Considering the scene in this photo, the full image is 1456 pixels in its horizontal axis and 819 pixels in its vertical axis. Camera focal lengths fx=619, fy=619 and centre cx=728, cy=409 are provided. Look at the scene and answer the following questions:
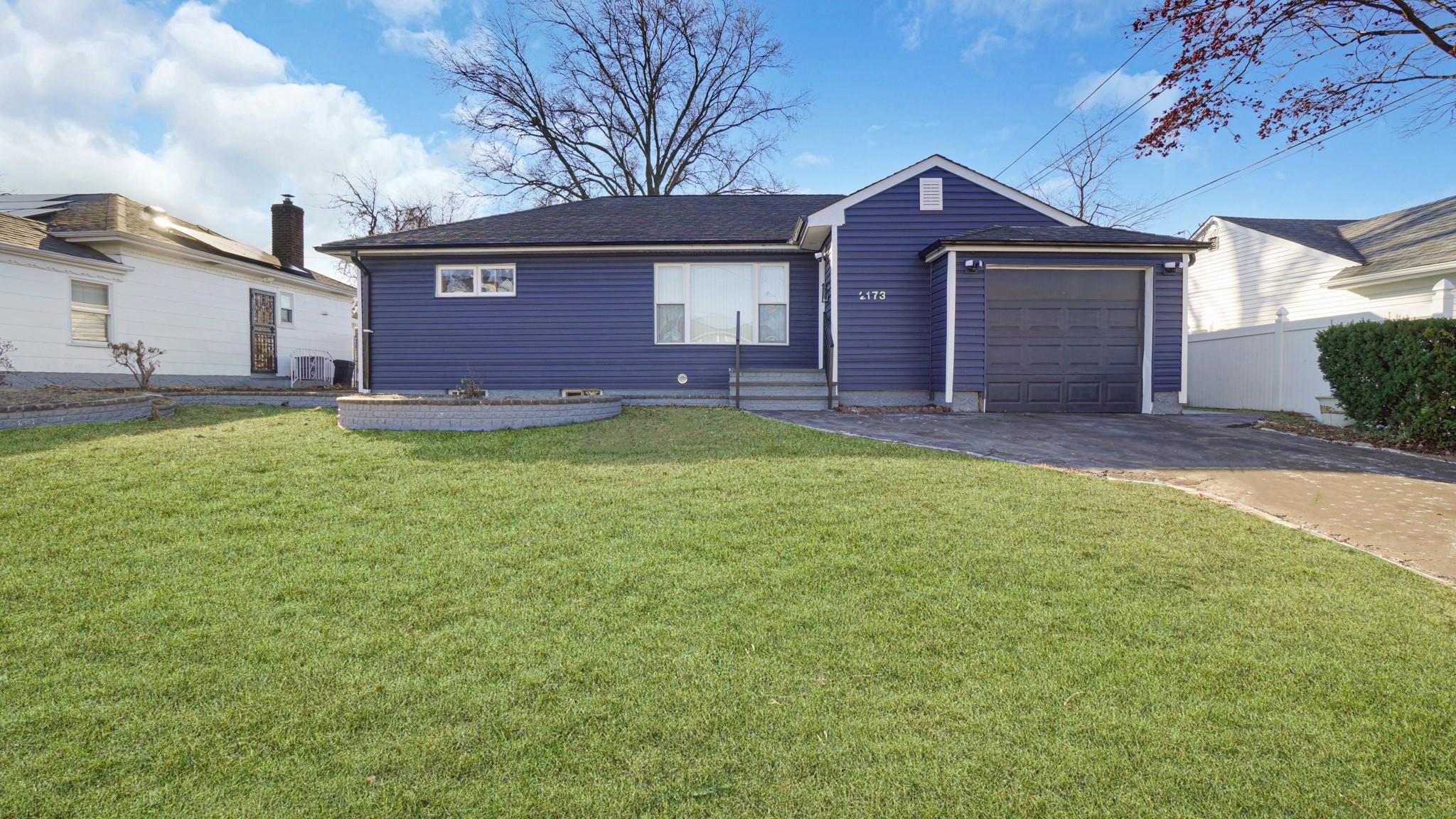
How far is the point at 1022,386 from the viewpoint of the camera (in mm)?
10070

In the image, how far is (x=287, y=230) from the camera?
17.2 metres

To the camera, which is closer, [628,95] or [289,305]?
[289,305]

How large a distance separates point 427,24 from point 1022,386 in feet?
71.9

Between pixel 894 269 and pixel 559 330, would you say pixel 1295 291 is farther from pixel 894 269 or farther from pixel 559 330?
pixel 559 330

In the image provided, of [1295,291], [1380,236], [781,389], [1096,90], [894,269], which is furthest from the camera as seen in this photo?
[1295,291]

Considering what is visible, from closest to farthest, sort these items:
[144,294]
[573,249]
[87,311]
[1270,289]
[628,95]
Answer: [573,249] < [87,311] < [144,294] < [1270,289] < [628,95]

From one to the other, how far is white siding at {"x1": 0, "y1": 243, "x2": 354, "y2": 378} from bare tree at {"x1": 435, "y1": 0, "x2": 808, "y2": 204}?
1024cm

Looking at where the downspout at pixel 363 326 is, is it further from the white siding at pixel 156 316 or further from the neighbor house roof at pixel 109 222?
the white siding at pixel 156 316

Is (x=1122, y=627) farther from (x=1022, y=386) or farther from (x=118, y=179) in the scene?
(x=118, y=179)

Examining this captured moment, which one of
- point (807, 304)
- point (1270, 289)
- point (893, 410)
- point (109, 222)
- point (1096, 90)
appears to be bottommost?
point (893, 410)

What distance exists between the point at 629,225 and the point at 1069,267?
7972 mm

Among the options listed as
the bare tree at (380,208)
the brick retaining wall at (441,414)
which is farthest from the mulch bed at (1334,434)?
the bare tree at (380,208)

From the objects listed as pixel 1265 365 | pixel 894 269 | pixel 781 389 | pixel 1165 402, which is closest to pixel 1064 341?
pixel 1165 402

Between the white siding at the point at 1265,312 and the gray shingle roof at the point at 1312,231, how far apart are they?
0.16m
